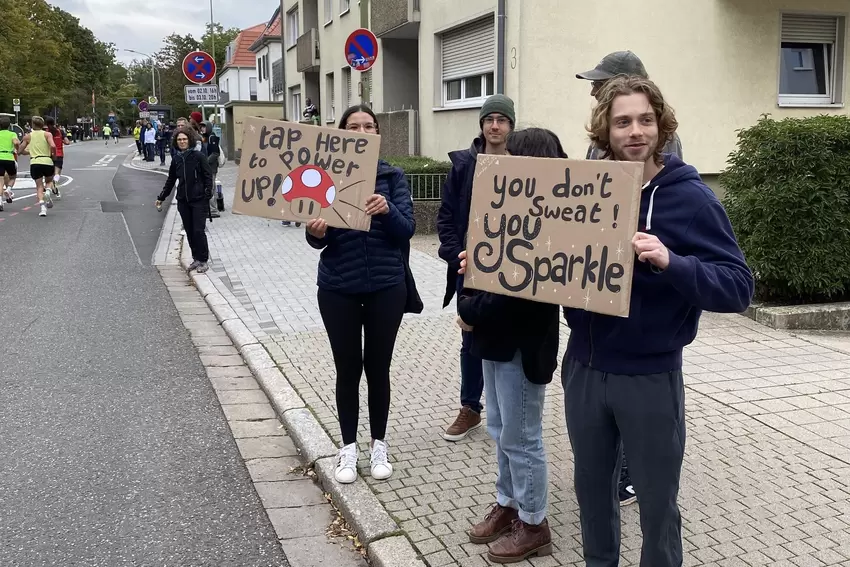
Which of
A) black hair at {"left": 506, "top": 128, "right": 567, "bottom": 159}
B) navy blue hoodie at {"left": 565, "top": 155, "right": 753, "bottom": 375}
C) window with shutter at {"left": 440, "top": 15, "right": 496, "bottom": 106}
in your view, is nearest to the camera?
navy blue hoodie at {"left": 565, "top": 155, "right": 753, "bottom": 375}

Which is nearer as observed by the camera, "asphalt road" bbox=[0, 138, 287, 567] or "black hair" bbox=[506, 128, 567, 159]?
"black hair" bbox=[506, 128, 567, 159]

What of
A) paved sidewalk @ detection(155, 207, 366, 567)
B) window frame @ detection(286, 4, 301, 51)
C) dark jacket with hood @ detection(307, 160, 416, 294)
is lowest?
paved sidewalk @ detection(155, 207, 366, 567)

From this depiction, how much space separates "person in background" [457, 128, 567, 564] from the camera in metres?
3.13

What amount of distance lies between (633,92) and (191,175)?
825 cm

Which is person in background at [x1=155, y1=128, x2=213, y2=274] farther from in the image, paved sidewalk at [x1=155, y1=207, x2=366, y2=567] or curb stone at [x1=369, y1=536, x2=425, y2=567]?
curb stone at [x1=369, y1=536, x2=425, y2=567]

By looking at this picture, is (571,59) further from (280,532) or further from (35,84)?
(35,84)


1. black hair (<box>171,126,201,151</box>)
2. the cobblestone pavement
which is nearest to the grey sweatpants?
the cobblestone pavement

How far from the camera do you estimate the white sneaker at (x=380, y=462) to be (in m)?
4.15

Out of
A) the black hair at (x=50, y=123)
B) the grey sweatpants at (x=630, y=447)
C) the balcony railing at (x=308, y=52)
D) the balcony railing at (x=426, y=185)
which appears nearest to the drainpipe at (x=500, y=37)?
the balcony railing at (x=426, y=185)

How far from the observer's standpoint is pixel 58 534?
147 inches

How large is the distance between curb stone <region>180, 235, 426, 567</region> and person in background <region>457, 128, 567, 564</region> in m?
0.36

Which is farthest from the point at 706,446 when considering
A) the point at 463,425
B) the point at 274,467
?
the point at 274,467

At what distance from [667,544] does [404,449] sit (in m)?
2.18

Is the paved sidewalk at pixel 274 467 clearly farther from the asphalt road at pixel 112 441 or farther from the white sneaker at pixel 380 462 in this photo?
the white sneaker at pixel 380 462
